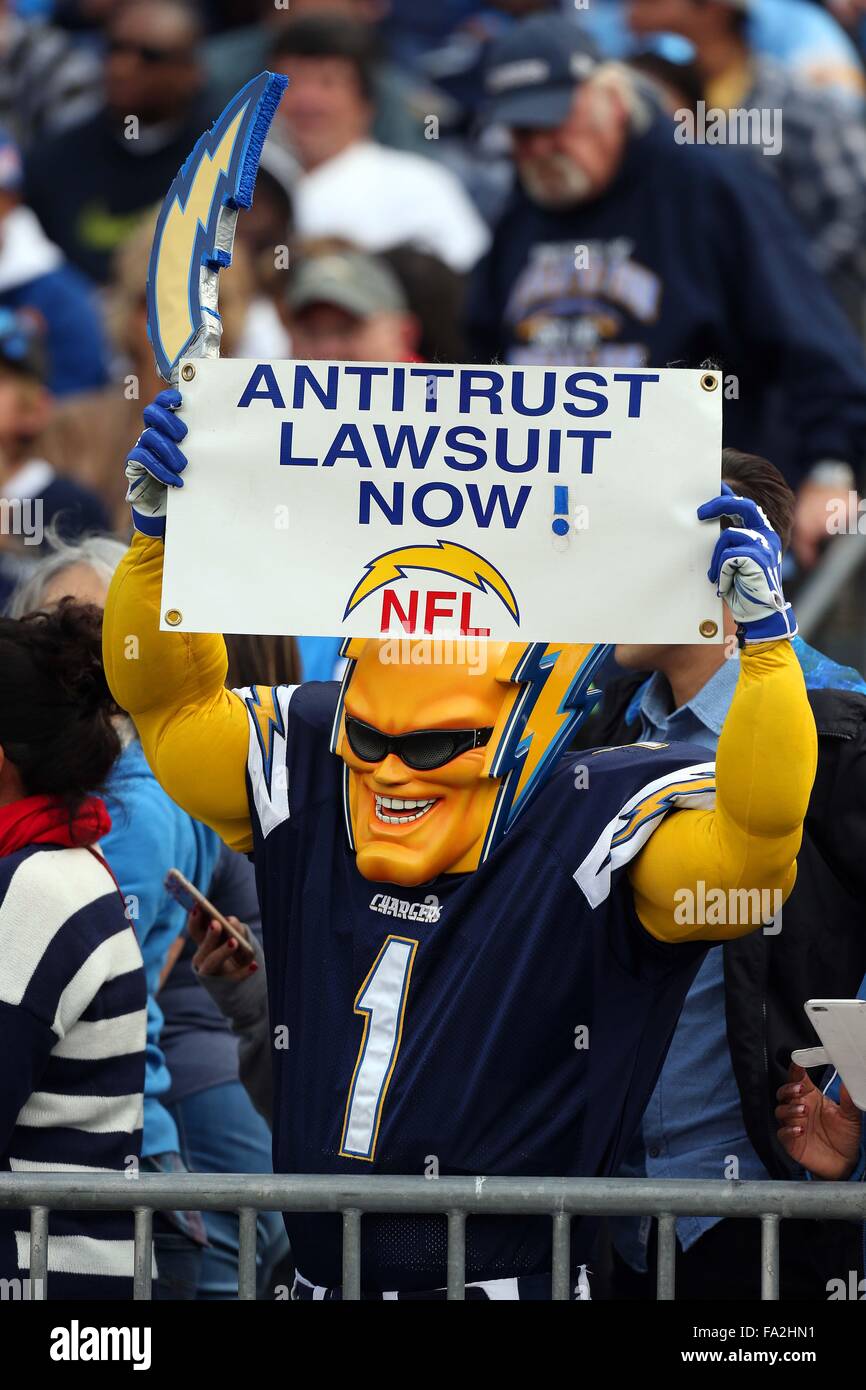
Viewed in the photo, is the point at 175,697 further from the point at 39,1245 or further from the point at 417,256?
the point at 417,256

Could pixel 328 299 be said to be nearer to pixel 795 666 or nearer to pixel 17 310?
pixel 17 310

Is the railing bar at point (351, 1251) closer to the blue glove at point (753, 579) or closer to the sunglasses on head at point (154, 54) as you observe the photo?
the blue glove at point (753, 579)

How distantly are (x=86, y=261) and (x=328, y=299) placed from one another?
209 centimetres

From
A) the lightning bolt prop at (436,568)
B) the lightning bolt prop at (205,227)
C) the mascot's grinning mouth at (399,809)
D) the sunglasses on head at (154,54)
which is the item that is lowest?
the mascot's grinning mouth at (399,809)

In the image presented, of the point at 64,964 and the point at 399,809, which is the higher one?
the point at 399,809

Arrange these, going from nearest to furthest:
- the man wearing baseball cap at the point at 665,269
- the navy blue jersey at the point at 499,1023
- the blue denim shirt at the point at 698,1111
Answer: the navy blue jersey at the point at 499,1023 < the blue denim shirt at the point at 698,1111 < the man wearing baseball cap at the point at 665,269

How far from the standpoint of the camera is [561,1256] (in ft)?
9.59

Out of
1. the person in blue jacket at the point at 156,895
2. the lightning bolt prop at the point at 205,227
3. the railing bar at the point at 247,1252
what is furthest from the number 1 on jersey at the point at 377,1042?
the lightning bolt prop at the point at 205,227

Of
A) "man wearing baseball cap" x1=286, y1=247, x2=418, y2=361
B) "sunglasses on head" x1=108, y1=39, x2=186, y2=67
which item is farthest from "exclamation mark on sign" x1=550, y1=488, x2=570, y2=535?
"sunglasses on head" x1=108, y1=39, x2=186, y2=67

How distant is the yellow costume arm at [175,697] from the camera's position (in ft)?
10.3

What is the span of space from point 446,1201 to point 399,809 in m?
0.57

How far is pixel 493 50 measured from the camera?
21.5 ft

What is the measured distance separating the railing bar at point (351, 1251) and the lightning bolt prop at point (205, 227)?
1257 millimetres

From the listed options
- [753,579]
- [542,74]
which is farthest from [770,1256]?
[542,74]
